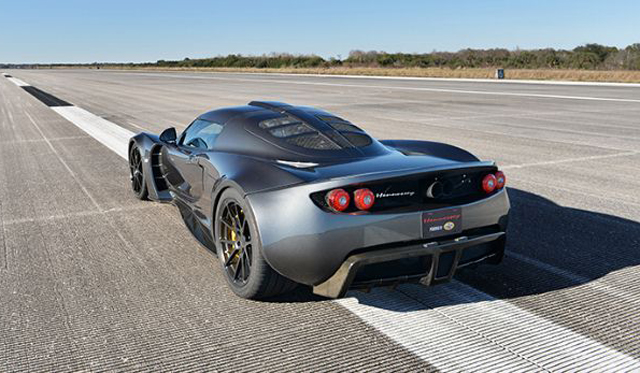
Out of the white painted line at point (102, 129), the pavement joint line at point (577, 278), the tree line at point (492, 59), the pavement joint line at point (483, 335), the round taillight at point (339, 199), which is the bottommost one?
the pavement joint line at point (483, 335)

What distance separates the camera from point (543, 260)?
4441mm

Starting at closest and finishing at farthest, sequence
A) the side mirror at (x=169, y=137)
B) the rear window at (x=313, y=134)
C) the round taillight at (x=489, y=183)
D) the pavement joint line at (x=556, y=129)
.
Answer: the round taillight at (x=489, y=183), the rear window at (x=313, y=134), the side mirror at (x=169, y=137), the pavement joint line at (x=556, y=129)

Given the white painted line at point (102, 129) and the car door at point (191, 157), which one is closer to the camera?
the car door at point (191, 157)

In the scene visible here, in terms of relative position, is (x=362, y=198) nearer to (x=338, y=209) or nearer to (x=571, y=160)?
(x=338, y=209)

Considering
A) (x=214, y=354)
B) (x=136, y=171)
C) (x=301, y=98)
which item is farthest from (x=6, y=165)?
(x=301, y=98)

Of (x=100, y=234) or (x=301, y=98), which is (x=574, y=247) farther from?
(x=301, y=98)

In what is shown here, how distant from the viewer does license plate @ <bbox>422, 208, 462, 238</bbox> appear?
11.1ft

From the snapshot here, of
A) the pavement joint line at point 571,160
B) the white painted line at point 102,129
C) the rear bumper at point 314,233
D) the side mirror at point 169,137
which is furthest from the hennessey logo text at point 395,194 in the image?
the white painted line at point 102,129

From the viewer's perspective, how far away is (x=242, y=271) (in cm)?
382

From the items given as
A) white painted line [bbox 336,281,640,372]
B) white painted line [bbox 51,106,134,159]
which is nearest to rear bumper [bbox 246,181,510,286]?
white painted line [bbox 336,281,640,372]

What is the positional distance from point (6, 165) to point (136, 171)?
14.1 ft

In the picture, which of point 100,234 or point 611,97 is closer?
point 100,234

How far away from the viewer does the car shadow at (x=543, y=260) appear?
3.85 metres

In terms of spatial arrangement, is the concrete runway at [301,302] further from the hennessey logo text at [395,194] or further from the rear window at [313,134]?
the rear window at [313,134]
